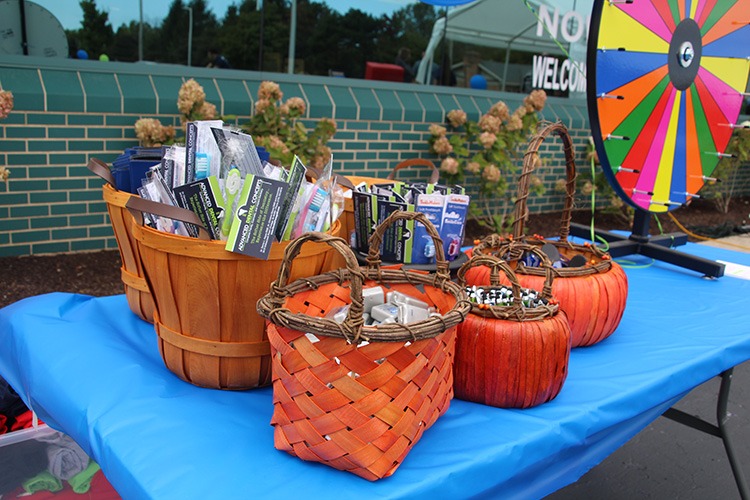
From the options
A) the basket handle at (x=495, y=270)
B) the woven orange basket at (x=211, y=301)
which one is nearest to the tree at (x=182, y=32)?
the woven orange basket at (x=211, y=301)

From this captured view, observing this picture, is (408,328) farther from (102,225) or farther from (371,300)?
(102,225)

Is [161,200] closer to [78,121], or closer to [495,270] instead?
[495,270]

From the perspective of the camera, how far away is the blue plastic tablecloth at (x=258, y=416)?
3.20 feet

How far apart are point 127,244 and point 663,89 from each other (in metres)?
1.83

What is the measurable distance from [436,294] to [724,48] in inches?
74.4

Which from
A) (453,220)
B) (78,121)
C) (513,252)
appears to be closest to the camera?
(453,220)

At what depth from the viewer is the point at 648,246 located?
2.50 meters

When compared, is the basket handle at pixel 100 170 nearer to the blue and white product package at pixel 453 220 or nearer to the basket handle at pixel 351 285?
the basket handle at pixel 351 285

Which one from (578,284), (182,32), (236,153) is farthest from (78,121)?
(578,284)

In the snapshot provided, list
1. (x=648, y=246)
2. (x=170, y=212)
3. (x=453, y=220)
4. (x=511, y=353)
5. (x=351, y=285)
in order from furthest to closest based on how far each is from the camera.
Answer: (x=648, y=246), (x=453, y=220), (x=511, y=353), (x=170, y=212), (x=351, y=285)

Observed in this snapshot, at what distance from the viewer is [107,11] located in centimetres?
388

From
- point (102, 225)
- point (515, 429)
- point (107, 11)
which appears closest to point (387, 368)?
point (515, 429)

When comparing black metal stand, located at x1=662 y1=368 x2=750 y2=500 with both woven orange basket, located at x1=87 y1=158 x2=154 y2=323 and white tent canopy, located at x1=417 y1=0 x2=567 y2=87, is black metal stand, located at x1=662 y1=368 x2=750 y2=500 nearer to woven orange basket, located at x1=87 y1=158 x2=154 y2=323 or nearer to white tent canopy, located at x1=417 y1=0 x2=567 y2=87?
woven orange basket, located at x1=87 y1=158 x2=154 y2=323

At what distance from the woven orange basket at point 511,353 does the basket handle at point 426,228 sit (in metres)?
0.09
